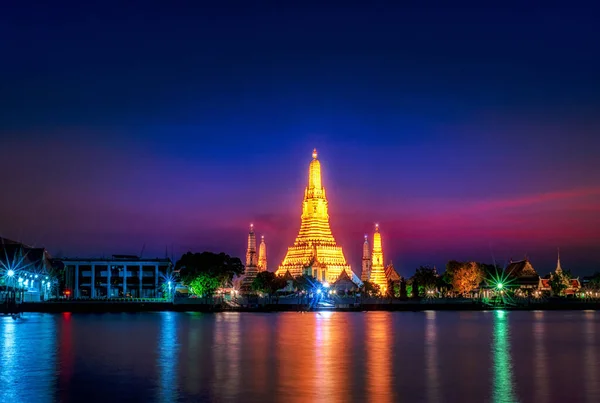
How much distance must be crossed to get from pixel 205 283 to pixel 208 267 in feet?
7.92

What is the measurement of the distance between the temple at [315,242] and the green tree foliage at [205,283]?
38642mm

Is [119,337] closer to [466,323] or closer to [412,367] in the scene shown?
[412,367]

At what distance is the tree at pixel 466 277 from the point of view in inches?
5153

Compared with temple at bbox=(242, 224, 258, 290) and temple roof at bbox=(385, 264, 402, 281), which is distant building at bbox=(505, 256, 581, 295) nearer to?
temple roof at bbox=(385, 264, 402, 281)

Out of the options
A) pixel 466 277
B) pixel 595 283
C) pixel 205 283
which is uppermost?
pixel 466 277

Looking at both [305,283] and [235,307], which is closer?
[235,307]

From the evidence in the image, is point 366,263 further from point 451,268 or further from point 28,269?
point 28,269

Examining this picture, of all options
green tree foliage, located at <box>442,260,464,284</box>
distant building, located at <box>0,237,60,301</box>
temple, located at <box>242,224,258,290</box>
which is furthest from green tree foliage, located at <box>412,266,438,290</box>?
distant building, located at <box>0,237,60,301</box>

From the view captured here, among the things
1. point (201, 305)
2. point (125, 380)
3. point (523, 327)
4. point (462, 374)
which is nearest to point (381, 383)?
point (462, 374)

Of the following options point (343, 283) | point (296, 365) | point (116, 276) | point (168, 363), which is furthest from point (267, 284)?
point (296, 365)

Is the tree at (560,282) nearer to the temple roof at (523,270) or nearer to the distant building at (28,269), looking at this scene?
the temple roof at (523,270)

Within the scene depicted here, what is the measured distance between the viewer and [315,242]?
156 meters

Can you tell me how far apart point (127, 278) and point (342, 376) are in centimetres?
11345

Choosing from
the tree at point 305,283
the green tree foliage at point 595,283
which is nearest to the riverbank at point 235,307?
the tree at point 305,283
